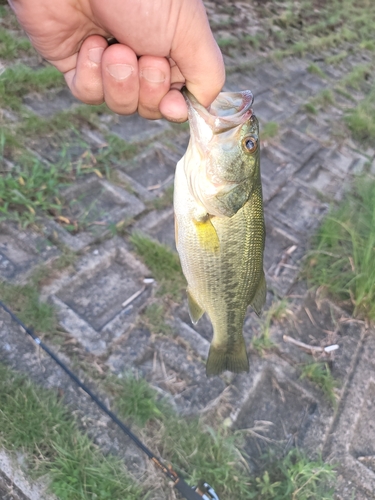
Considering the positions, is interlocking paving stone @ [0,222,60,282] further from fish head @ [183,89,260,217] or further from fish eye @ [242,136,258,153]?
fish eye @ [242,136,258,153]

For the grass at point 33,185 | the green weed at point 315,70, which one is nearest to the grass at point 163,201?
the grass at point 33,185

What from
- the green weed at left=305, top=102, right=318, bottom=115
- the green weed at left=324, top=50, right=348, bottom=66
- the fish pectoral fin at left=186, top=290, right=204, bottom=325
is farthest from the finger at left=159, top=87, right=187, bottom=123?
the green weed at left=324, top=50, right=348, bottom=66

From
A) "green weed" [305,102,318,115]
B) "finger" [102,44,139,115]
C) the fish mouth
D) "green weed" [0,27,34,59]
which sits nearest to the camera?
the fish mouth

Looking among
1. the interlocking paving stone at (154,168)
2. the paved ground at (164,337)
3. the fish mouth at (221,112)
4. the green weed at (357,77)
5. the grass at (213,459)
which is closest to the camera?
the fish mouth at (221,112)

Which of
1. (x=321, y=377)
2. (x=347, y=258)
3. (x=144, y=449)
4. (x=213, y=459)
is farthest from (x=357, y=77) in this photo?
(x=144, y=449)

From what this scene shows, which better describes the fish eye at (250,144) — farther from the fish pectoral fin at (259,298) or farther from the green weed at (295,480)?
the green weed at (295,480)

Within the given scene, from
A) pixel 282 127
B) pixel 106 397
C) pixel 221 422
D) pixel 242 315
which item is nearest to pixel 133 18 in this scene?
pixel 242 315
